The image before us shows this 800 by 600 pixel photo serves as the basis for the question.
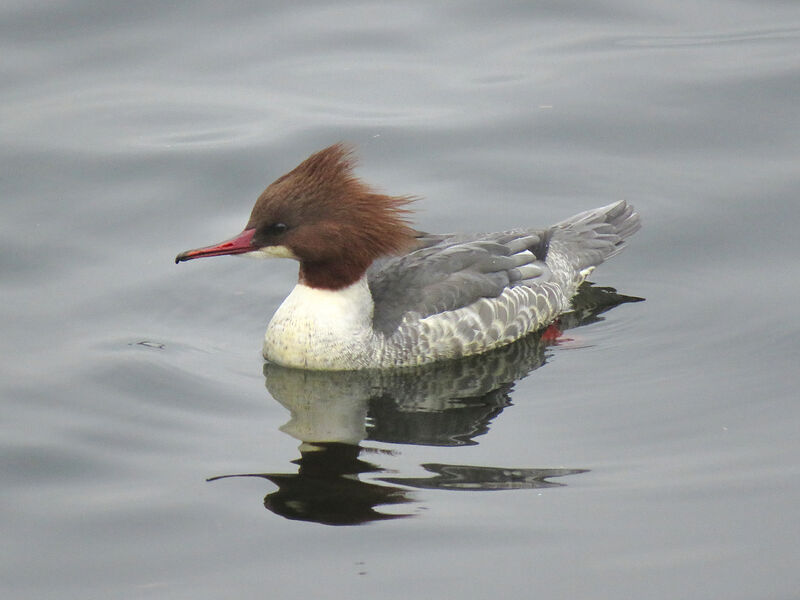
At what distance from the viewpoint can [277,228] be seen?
9.33 metres

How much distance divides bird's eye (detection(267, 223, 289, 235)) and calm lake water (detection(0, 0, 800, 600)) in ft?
3.30

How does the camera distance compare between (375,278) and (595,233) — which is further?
(595,233)

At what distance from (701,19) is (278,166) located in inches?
205

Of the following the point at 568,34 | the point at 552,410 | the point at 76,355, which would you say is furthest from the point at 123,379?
the point at 568,34

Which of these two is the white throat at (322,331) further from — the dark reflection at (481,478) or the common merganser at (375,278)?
the dark reflection at (481,478)

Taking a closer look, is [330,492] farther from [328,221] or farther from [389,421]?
[328,221]

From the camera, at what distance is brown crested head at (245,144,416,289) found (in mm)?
9320

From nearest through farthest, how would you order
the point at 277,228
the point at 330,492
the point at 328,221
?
the point at 330,492 → the point at 277,228 → the point at 328,221

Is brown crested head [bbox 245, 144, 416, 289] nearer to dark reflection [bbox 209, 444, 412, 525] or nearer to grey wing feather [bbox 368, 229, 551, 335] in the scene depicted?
grey wing feather [bbox 368, 229, 551, 335]

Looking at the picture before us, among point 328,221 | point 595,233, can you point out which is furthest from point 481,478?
point 595,233

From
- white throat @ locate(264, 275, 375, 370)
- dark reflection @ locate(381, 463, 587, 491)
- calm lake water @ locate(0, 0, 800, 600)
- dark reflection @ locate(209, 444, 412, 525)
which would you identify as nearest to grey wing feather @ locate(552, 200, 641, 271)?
calm lake water @ locate(0, 0, 800, 600)

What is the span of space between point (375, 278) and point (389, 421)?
4.99 feet

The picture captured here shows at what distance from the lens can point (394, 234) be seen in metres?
9.70

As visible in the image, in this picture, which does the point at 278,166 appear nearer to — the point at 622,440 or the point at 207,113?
the point at 207,113
